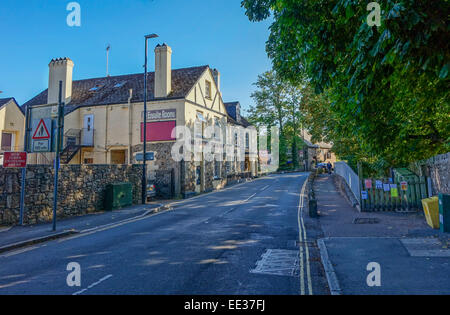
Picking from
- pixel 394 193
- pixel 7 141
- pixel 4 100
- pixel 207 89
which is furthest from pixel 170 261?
pixel 207 89

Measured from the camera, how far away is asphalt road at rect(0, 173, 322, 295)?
5.23 metres

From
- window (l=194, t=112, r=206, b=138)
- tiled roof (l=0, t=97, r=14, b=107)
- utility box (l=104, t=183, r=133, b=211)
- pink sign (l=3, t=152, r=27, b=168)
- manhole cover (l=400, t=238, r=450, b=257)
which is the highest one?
tiled roof (l=0, t=97, r=14, b=107)

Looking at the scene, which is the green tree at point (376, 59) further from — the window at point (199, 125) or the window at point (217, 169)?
the window at point (217, 169)

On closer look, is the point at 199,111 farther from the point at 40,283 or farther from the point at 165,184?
the point at 40,283

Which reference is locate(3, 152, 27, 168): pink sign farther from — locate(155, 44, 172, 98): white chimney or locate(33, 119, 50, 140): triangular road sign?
locate(155, 44, 172, 98): white chimney

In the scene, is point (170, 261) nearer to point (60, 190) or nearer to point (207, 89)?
point (60, 190)

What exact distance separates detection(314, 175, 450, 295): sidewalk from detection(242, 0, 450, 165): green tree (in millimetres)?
2896

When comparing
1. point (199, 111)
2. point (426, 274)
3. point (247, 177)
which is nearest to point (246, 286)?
point (426, 274)

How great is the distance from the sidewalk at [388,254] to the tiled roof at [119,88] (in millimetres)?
17054

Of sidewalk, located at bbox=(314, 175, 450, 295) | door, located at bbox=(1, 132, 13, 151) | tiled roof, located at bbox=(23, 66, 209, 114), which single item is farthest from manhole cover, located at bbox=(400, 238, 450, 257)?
door, located at bbox=(1, 132, 13, 151)

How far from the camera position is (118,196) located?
16234mm

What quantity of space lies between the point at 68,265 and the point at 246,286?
4121mm

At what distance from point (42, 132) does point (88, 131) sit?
14.8 metres

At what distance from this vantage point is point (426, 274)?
5.67 m
